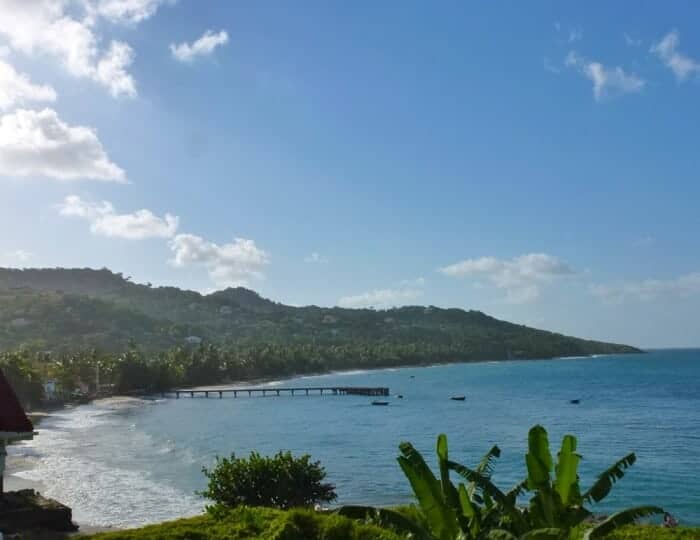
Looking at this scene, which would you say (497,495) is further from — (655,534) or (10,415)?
(10,415)

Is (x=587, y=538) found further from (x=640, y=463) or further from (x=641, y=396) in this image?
(x=641, y=396)

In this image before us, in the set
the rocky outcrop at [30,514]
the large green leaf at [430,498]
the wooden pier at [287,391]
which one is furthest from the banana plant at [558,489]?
the wooden pier at [287,391]

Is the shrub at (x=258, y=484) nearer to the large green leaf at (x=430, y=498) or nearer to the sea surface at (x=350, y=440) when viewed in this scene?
the large green leaf at (x=430, y=498)

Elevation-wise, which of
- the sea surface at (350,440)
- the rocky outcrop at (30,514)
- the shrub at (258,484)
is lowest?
the sea surface at (350,440)

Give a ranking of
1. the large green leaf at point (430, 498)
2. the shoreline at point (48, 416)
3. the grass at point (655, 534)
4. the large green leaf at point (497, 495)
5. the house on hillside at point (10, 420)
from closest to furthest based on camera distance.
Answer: the large green leaf at point (430, 498), the large green leaf at point (497, 495), the grass at point (655, 534), the house on hillside at point (10, 420), the shoreline at point (48, 416)

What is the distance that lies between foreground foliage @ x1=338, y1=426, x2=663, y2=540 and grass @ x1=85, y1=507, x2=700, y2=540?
1.94ft

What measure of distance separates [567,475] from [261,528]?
20.0 feet

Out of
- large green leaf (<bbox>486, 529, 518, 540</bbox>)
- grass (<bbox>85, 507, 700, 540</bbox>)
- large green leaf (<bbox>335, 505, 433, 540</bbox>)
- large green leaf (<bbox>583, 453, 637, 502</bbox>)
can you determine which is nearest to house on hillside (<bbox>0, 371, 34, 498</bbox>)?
grass (<bbox>85, 507, 700, 540</bbox>)

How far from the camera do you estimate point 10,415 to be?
841 inches

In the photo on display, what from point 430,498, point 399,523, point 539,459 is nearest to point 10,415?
point 399,523

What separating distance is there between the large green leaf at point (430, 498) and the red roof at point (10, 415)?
534 inches

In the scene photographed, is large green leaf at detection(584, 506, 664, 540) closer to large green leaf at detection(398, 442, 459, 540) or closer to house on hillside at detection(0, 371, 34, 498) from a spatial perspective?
large green leaf at detection(398, 442, 459, 540)

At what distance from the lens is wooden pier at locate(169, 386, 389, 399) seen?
143 m

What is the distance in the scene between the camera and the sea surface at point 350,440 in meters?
46.2
